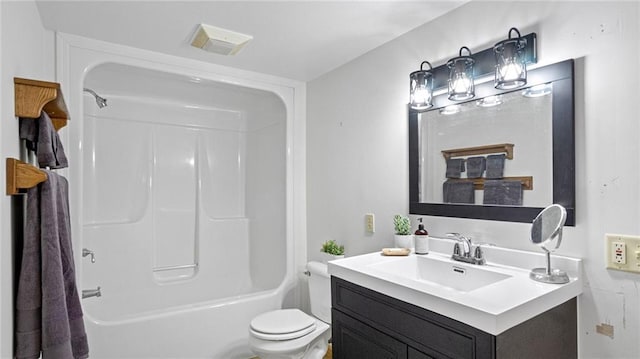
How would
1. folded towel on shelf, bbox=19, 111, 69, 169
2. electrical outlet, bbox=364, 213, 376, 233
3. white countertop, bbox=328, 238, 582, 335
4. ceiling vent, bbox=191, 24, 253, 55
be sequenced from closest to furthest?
1. white countertop, bbox=328, 238, 582, 335
2. folded towel on shelf, bbox=19, 111, 69, 169
3. ceiling vent, bbox=191, 24, 253, 55
4. electrical outlet, bbox=364, 213, 376, 233

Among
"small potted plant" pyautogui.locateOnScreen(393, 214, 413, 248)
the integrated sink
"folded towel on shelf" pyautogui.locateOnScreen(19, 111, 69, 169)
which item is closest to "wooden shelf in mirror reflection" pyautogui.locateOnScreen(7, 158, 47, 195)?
"folded towel on shelf" pyautogui.locateOnScreen(19, 111, 69, 169)

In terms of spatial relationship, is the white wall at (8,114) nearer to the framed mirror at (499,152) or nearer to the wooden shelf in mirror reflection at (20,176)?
the wooden shelf in mirror reflection at (20,176)

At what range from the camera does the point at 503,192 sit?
1550 mm

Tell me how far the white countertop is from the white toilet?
0.63 m

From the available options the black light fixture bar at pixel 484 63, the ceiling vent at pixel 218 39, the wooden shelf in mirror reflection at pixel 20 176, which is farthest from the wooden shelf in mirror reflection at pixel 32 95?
the black light fixture bar at pixel 484 63

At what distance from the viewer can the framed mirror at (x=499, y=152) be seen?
137 centimetres

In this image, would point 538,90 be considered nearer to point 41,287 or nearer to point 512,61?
point 512,61

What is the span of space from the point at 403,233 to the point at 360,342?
0.63 metres

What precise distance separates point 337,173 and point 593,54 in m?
1.60

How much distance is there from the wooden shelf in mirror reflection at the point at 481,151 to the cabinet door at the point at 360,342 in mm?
904

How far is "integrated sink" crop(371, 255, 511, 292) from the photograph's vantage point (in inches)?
58.2

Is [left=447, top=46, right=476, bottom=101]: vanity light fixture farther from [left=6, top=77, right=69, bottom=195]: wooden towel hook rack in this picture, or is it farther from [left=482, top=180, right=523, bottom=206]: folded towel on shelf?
[left=6, top=77, right=69, bottom=195]: wooden towel hook rack

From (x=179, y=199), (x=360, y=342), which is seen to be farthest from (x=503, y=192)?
(x=179, y=199)

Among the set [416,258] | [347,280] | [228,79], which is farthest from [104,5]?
[416,258]
